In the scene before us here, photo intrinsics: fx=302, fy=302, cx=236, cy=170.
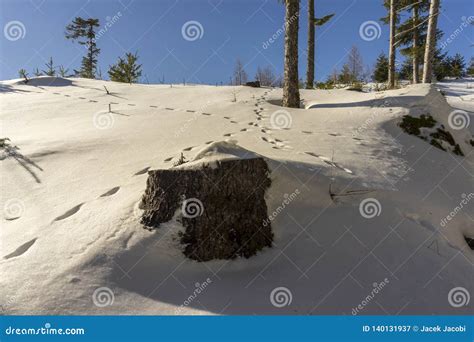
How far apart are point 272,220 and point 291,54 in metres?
5.86

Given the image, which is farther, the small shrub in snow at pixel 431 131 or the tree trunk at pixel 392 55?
the tree trunk at pixel 392 55

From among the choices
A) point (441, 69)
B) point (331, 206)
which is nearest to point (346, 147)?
point (331, 206)

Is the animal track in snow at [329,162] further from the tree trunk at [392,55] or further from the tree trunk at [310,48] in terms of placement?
the tree trunk at [392,55]

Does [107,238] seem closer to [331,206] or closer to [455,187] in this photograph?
[331,206]

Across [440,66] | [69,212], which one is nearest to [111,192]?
[69,212]

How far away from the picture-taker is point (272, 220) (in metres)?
3.34

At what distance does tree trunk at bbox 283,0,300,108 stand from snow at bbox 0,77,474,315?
2.25m

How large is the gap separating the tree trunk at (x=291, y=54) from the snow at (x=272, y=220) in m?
2.25

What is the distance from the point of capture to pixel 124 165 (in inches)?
A: 165

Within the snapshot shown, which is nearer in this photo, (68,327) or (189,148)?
(68,327)

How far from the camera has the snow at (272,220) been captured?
8.50 ft

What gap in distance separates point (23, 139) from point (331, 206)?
18.5 feet

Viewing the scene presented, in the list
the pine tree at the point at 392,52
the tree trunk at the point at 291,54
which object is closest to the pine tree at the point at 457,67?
the pine tree at the point at 392,52

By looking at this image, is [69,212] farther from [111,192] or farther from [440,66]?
[440,66]
